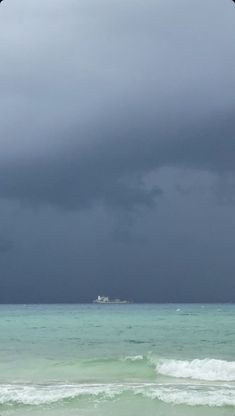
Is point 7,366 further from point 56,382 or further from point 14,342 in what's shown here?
point 14,342

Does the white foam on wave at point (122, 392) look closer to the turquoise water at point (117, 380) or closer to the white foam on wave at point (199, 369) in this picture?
the turquoise water at point (117, 380)

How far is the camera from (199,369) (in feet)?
64.6

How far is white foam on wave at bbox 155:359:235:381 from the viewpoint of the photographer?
61.7ft

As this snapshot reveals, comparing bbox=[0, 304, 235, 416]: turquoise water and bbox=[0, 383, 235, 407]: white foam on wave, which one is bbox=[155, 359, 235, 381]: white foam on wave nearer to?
bbox=[0, 304, 235, 416]: turquoise water

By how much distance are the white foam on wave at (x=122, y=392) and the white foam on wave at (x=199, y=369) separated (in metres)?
1.39

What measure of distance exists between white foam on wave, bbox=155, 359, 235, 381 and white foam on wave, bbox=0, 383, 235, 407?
54.8 inches

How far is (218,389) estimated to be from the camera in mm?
16531

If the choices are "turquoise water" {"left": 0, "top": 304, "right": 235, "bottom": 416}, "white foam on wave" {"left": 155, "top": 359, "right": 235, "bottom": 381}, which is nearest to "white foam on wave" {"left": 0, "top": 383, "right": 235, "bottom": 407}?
"turquoise water" {"left": 0, "top": 304, "right": 235, "bottom": 416}

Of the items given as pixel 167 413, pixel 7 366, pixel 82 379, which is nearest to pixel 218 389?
pixel 167 413

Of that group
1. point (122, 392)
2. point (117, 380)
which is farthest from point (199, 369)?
point (122, 392)

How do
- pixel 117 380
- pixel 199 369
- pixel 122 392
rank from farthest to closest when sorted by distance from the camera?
pixel 199 369 → pixel 117 380 → pixel 122 392

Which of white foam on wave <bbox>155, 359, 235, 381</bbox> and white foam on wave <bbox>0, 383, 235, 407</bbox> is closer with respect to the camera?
white foam on wave <bbox>0, 383, 235, 407</bbox>

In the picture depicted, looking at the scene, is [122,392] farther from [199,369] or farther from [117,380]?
[199,369]

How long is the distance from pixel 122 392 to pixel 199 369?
4527 mm
